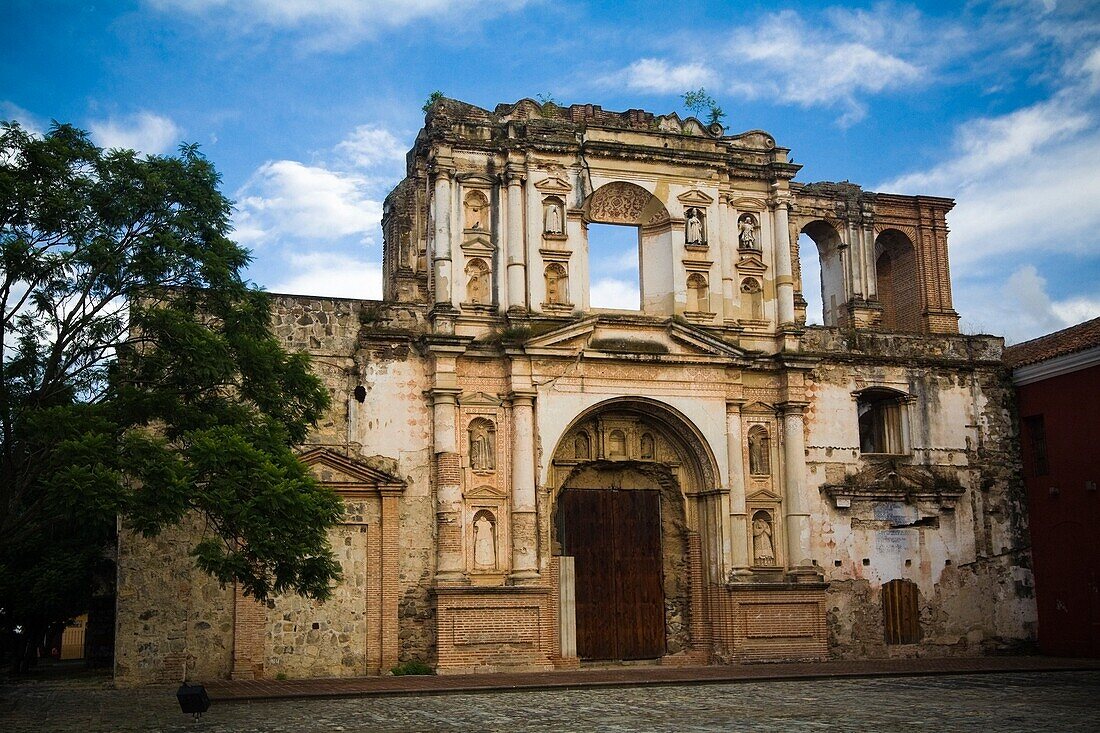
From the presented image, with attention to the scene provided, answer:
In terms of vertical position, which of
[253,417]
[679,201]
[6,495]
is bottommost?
[6,495]

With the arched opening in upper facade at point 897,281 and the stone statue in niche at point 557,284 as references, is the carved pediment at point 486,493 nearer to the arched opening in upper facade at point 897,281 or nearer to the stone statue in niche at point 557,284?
the stone statue in niche at point 557,284

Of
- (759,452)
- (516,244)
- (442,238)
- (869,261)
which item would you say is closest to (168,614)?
(442,238)

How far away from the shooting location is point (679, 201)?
2581 cm

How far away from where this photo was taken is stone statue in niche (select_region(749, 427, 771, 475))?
25.4 m

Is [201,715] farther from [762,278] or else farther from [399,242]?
[762,278]

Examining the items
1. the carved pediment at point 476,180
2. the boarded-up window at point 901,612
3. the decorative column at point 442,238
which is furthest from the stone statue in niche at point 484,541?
the boarded-up window at point 901,612

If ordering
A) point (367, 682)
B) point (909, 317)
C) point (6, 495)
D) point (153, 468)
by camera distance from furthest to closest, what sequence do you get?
point (909, 317) → point (367, 682) → point (6, 495) → point (153, 468)

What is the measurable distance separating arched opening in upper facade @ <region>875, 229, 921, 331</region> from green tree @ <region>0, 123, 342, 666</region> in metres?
16.3

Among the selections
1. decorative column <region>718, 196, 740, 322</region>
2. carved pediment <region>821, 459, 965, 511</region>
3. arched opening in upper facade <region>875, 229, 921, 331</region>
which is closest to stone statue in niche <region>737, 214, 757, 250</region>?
decorative column <region>718, 196, 740, 322</region>

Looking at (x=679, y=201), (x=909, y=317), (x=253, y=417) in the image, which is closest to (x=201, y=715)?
(x=253, y=417)

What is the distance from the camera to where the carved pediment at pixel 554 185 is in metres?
24.9

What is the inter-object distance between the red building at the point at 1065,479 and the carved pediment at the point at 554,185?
11.5 metres

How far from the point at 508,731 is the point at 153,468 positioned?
233 inches

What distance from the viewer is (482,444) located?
23719 millimetres
